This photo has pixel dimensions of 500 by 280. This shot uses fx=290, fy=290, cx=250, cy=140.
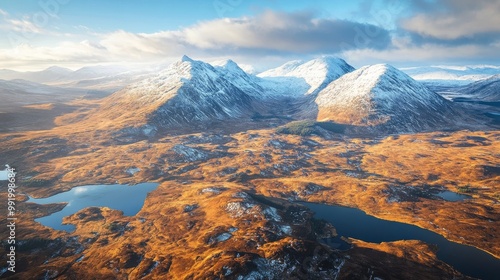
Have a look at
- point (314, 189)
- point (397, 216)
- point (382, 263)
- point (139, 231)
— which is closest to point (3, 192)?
point (139, 231)

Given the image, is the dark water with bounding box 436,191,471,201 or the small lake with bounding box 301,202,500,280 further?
the dark water with bounding box 436,191,471,201

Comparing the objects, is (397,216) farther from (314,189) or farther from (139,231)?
(139,231)

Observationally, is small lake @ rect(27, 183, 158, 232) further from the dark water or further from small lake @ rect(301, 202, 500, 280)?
the dark water

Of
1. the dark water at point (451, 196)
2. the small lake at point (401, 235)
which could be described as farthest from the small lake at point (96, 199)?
the dark water at point (451, 196)

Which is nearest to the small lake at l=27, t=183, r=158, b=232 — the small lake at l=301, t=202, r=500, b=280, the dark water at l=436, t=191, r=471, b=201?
the small lake at l=301, t=202, r=500, b=280

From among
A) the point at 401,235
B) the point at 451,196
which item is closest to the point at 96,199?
the point at 401,235

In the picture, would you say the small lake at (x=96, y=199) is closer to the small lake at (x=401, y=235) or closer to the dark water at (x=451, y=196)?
the small lake at (x=401, y=235)

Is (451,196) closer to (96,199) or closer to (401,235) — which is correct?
(401,235)
